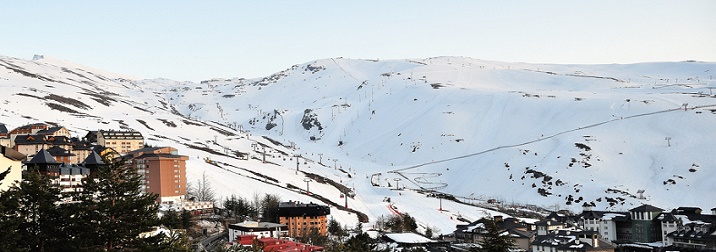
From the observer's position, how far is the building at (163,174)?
75.8 m

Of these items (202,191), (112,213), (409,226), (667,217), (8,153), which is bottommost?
(409,226)

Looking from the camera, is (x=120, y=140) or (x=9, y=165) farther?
(x=120, y=140)

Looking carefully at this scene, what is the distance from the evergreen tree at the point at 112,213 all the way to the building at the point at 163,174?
55.2m

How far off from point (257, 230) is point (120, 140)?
184 ft

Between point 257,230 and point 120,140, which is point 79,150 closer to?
point 120,140

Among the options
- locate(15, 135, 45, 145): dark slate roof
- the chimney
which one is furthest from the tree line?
locate(15, 135, 45, 145): dark slate roof

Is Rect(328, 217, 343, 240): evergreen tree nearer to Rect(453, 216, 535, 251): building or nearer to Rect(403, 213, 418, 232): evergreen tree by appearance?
Rect(403, 213, 418, 232): evergreen tree

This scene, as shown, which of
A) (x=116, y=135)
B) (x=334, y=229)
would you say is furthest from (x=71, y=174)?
(x=116, y=135)

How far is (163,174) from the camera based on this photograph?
7644 cm

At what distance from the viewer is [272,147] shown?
188625 millimetres

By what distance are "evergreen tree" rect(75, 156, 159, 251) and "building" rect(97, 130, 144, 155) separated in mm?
87166

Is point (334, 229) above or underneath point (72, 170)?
underneath

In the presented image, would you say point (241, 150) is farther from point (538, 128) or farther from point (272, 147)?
point (538, 128)

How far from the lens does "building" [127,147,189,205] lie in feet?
249
